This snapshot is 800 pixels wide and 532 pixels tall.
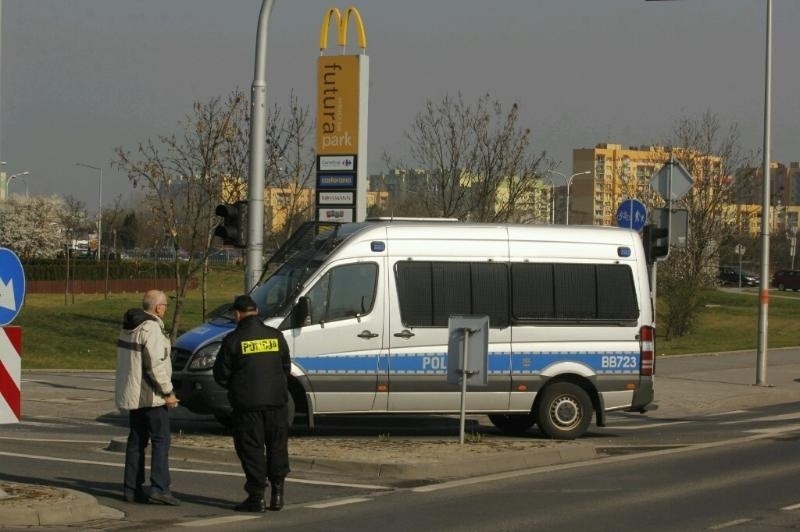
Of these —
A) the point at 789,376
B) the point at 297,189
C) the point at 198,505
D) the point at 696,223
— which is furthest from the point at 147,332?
the point at 696,223

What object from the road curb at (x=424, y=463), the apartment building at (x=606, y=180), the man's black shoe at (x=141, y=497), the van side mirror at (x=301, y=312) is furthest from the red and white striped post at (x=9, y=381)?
the apartment building at (x=606, y=180)

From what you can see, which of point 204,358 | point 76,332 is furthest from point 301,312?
point 76,332

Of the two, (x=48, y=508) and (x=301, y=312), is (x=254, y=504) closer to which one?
(x=48, y=508)

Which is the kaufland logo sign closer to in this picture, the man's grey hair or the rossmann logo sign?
the rossmann logo sign

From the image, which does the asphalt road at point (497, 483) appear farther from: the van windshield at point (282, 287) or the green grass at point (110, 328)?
the green grass at point (110, 328)

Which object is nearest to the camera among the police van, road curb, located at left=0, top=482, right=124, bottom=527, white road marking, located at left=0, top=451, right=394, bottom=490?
road curb, located at left=0, top=482, right=124, bottom=527

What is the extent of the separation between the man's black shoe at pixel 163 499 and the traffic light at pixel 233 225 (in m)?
7.57

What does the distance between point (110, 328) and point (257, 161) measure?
77.9 ft

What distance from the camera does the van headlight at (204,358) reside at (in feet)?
49.2

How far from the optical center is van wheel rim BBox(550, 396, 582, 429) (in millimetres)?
15867

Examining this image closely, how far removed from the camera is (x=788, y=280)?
91.9 m

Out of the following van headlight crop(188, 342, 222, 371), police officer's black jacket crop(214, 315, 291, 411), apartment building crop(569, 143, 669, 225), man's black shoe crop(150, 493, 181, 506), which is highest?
apartment building crop(569, 143, 669, 225)

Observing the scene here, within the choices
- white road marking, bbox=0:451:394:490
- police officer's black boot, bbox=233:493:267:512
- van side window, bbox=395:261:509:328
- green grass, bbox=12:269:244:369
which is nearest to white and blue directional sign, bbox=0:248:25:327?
police officer's black boot, bbox=233:493:267:512

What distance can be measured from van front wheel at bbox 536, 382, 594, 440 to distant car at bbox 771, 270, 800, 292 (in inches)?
3124
